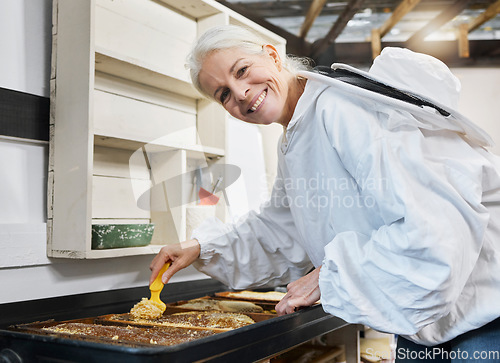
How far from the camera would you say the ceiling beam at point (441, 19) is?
3469mm

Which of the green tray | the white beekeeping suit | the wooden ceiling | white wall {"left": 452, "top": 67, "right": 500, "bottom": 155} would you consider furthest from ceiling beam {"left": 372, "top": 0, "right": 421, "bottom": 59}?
the green tray

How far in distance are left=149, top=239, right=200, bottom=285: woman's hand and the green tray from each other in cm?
11

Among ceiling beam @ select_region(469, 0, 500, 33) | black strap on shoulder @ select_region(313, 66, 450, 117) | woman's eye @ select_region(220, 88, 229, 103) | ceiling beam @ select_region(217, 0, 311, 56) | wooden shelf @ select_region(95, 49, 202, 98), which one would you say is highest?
ceiling beam @ select_region(469, 0, 500, 33)

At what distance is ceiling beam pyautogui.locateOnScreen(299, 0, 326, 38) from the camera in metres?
3.40

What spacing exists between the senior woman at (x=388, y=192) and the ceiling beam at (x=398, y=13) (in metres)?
2.40

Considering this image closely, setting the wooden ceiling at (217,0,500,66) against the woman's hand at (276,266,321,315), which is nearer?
the woman's hand at (276,266,321,315)

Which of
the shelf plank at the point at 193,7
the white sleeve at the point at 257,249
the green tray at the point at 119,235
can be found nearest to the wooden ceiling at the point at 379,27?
the shelf plank at the point at 193,7

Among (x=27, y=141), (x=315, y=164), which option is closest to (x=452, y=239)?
(x=315, y=164)

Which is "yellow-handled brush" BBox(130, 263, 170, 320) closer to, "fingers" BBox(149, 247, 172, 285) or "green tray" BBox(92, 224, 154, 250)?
"fingers" BBox(149, 247, 172, 285)

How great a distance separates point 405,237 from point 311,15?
2905 mm

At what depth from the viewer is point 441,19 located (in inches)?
147

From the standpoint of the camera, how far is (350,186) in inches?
49.4

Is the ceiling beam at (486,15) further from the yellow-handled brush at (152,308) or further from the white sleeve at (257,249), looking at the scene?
the yellow-handled brush at (152,308)

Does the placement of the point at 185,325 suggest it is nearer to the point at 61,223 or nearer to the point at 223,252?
the point at 223,252
